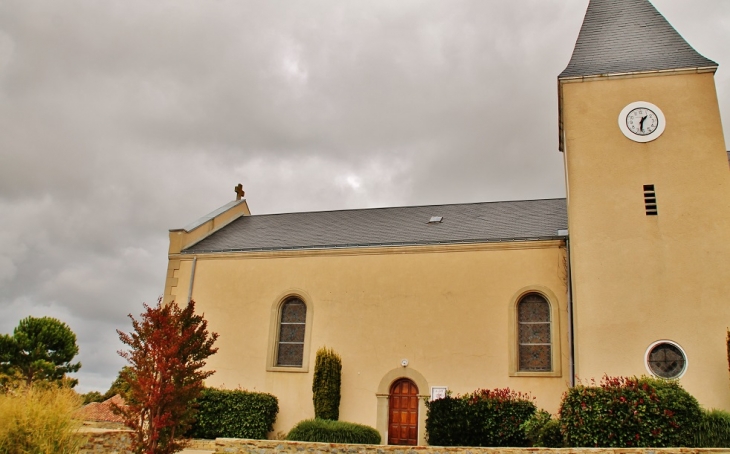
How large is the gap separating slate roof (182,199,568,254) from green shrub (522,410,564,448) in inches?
199

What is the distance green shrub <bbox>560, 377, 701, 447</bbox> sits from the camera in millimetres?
12180

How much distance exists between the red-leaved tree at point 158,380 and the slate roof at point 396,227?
25.6ft

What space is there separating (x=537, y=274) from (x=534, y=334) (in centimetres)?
166

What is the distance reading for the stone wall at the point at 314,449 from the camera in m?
11.0

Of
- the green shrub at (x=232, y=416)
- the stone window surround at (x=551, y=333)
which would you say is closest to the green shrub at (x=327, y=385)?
the green shrub at (x=232, y=416)

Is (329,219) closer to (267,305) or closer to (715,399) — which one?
(267,305)

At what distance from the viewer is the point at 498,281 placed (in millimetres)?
17688

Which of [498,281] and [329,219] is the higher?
[329,219]

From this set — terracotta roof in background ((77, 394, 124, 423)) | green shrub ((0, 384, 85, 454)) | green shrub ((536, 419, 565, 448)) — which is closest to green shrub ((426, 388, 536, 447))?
green shrub ((536, 419, 565, 448))

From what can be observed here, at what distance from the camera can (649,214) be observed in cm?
1502

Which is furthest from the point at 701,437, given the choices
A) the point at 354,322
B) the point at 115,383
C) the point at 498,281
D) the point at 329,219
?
the point at 115,383

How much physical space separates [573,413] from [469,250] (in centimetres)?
632

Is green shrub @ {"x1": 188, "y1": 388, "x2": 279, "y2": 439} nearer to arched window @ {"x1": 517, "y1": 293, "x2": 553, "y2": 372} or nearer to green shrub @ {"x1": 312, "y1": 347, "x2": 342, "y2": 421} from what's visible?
green shrub @ {"x1": 312, "y1": 347, "x2": 342, "y2": 421}

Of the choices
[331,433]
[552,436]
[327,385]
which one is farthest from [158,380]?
[552,436]
